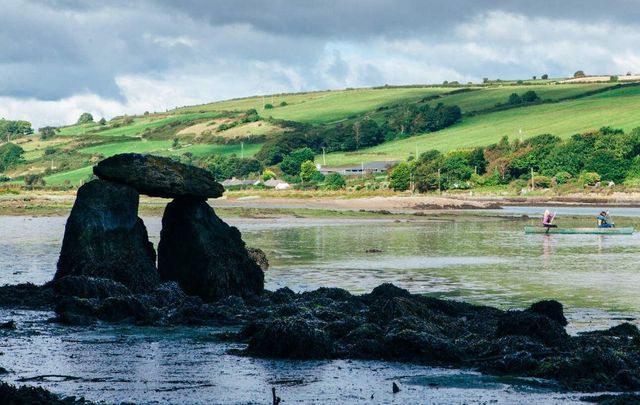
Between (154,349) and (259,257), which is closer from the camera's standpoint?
(154,349)

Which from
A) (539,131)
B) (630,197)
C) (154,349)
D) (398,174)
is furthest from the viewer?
(539,131)

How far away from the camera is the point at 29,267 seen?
42031 mm

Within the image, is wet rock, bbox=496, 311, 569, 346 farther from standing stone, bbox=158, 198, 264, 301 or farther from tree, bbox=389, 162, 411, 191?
tree, bbox=389, 162, 411, 191

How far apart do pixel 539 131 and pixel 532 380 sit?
6952 inches

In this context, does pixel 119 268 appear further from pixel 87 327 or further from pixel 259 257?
pixel 259 257

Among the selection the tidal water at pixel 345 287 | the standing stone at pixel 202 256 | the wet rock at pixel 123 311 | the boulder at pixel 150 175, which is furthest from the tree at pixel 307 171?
the wet rock at pixel 123 311

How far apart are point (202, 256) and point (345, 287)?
8092 mm

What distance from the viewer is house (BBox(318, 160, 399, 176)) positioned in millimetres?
185625

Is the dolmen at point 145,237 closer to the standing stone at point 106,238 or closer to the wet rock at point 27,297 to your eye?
the standing stone at point 106,238

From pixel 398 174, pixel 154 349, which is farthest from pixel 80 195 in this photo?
pixel 398 174

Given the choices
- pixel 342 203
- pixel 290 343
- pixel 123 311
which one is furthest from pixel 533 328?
pixel 342 203

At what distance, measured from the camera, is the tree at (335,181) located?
171 meters

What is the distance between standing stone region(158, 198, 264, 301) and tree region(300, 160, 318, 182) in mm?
158583

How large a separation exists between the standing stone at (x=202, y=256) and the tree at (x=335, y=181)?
139135 mm
